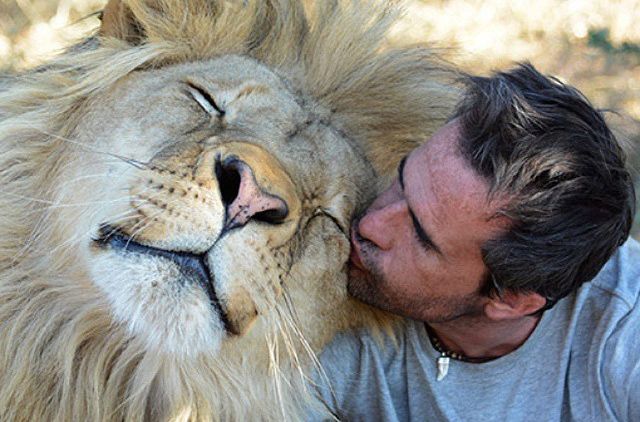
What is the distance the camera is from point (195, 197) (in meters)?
2.29

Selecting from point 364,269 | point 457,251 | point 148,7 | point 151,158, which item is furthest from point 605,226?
point 148,7

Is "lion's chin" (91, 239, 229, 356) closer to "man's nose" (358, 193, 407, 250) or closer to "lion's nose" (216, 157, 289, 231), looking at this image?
"lion's nose" (216, 157, 289, 231)

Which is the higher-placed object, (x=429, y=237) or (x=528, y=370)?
(x=429, y=237)

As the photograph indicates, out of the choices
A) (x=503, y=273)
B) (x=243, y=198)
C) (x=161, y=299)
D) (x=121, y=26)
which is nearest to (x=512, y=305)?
(x=503, y=273)

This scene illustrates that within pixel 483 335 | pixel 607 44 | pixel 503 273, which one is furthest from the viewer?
pixel 607 44

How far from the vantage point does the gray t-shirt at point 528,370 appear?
294cm

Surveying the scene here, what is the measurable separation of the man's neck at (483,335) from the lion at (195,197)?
0.65 feet

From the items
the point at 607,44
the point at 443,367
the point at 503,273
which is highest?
the point at 607,44

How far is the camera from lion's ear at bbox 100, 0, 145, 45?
302cm

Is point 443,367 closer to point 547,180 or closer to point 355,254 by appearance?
point 355,254

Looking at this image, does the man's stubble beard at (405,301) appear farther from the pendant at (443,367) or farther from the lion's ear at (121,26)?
the lion's ear at (121,26)

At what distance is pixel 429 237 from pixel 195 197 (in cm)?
77

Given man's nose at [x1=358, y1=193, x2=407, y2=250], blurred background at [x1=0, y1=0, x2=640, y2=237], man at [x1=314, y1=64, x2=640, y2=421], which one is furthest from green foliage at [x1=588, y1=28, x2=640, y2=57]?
man's nose at [x1=358, y1=193, x2=407, y2=250]

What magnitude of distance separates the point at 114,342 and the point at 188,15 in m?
1.04
